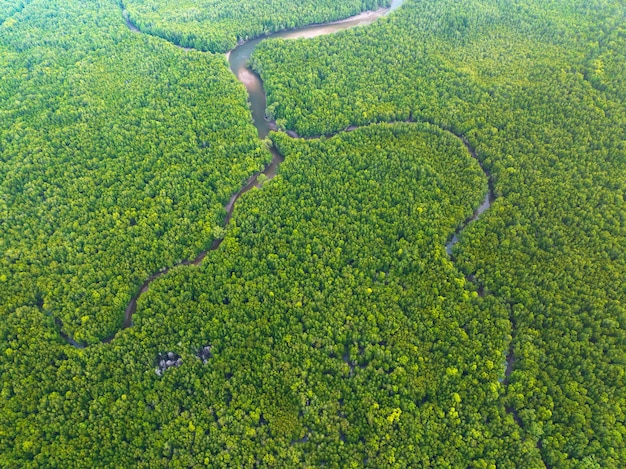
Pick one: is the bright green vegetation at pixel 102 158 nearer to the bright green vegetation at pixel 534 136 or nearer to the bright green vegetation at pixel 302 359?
the bright green vegetation at pixel 302 359

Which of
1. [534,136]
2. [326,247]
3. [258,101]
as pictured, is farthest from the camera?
[258,101]

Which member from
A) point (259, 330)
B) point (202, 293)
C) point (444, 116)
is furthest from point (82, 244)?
point (444, 116)

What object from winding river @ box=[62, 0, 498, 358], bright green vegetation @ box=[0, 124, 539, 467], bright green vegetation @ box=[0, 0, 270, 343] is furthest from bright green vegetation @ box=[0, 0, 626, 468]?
winding river @ box=[62, 0, 498, 358]

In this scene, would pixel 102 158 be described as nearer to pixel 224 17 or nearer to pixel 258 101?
pixel 258 101

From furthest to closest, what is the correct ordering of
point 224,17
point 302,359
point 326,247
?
point 224,17 < point 326,247 < point 302,359

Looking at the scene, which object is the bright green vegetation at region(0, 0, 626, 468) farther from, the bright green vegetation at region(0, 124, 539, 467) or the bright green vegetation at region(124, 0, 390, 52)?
the bright green vegetation at region(124, 0, 390, 52)

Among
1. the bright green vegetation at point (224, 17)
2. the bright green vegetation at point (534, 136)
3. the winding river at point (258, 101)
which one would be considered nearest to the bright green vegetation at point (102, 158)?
the winding river at point (258, 101)

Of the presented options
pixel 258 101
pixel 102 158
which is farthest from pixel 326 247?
pixel 102 158
